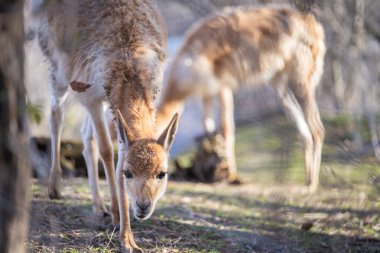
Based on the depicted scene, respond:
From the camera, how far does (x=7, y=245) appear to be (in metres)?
3.02

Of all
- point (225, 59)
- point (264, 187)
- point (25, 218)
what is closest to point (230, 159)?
point (264, 187)

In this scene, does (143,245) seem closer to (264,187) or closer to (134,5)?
(134,5)

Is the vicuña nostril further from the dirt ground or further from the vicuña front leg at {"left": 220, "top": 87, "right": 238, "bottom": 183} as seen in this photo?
the vicuña front leg at {"left": 220, "top": 87, "right": 238, "bottom": 183}

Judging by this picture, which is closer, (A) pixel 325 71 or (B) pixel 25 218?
(B) pixel 25 218

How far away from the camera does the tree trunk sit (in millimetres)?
2988

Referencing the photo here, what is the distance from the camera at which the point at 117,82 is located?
5438 mm

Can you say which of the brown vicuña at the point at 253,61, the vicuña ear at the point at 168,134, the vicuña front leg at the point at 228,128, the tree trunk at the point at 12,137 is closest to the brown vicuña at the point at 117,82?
the vicuña ear at the point at 168,134

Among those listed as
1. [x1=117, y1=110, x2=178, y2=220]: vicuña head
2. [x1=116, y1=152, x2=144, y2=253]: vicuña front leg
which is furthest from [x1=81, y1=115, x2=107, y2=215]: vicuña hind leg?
[x1=117, y1=110, x2=178, y2=220]: vicuña head

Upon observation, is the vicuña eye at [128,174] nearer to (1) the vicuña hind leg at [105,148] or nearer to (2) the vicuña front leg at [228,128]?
(1) the vicuña hind leg at [105,148]

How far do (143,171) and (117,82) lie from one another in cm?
92

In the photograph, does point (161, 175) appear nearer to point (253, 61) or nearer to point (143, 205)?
point (143, 205)

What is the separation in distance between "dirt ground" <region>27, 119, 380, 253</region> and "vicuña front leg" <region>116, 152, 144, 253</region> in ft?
0.38

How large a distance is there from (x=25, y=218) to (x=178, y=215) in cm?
372

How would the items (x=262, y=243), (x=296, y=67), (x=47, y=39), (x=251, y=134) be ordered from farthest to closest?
(x=251, y=134), (x=296, y=67), (x=47, y=39), (x=262, y=243)
